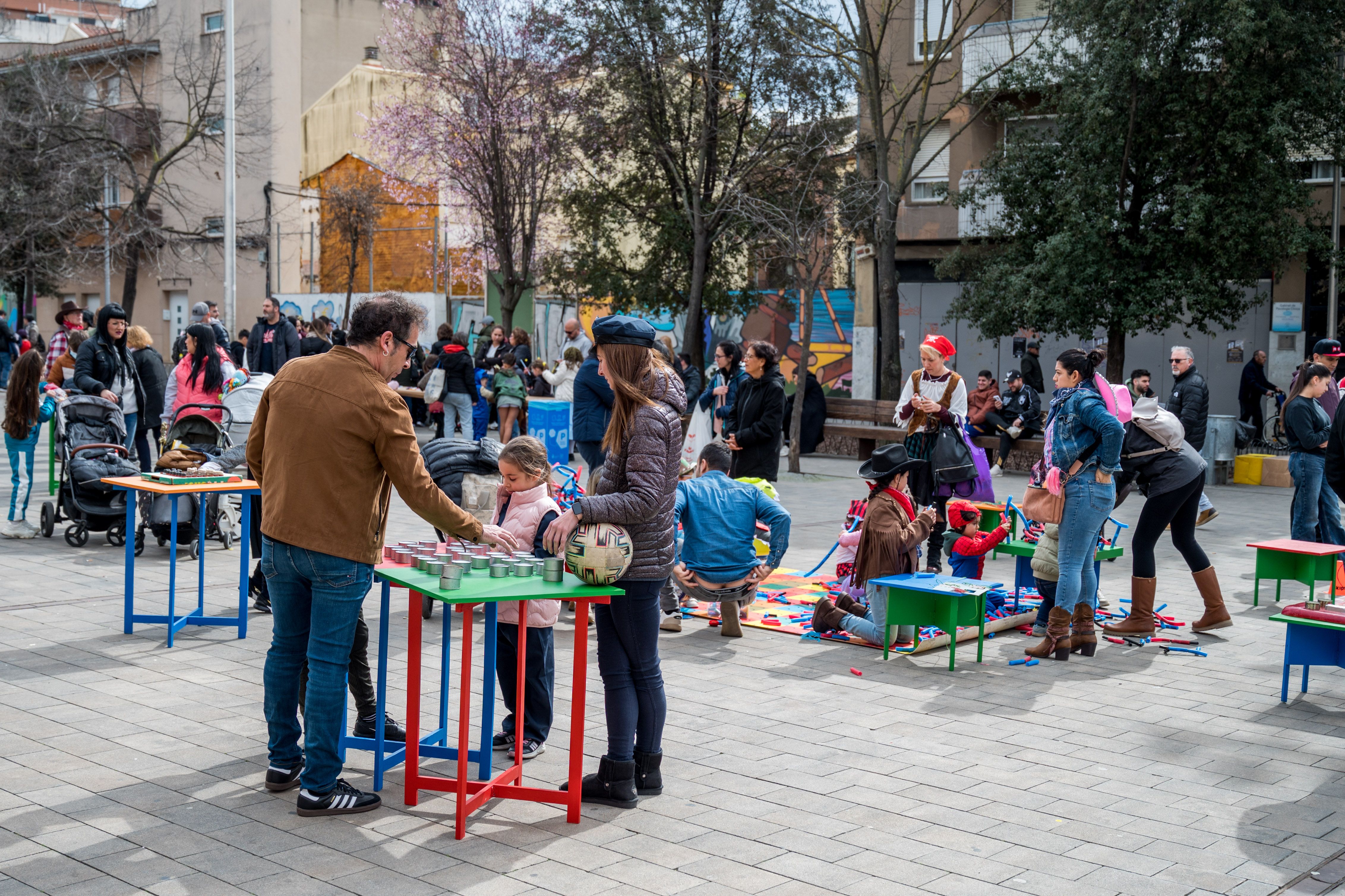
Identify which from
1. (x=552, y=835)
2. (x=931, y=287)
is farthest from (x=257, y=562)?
(x=931, y=287)

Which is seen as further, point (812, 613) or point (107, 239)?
point (107, 239)

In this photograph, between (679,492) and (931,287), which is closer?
(679,492)

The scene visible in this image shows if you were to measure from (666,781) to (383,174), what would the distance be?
36.8 metres

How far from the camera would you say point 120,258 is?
147ft

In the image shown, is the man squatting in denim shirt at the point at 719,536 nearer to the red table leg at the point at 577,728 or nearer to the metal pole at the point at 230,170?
the red table leg at the point at 577,728

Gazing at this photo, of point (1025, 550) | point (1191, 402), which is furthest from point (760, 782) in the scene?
point (1191, 402)

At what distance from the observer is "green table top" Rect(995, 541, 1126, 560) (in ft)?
29.3

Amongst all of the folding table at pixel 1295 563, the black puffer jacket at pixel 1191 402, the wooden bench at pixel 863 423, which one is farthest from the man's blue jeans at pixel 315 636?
the wooden bench at pixel 863 423

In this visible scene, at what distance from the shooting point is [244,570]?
7516 mm

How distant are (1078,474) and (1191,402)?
6315 millimetres

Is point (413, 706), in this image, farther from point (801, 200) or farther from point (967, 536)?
point (801, 200)

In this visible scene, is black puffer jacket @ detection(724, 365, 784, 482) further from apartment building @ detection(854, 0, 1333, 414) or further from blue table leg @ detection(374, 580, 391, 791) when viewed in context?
apartment building @ detection(854, 0, 1333, 414)

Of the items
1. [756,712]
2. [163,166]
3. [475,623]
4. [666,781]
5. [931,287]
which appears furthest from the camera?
[163,166]

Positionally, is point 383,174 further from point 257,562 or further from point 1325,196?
point 257,562
